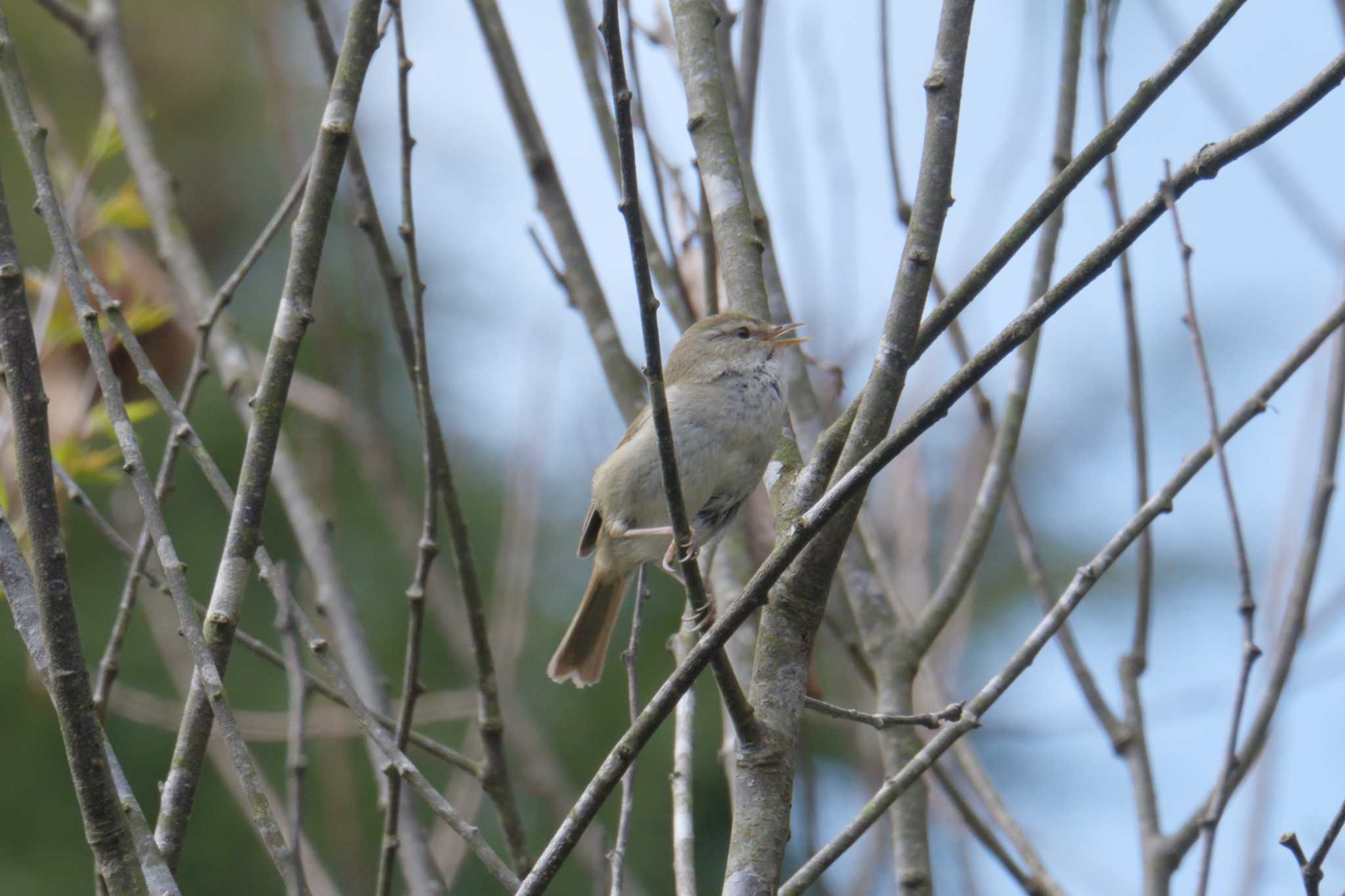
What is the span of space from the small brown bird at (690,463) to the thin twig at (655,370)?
1187 millimetres

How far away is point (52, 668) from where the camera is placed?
1.82 metres

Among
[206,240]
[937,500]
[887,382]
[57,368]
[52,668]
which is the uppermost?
[206,240]

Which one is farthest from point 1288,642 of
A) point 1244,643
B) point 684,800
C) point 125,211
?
point 125,211

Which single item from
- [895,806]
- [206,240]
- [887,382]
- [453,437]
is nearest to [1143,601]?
[895,806]

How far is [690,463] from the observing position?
3.53 meters

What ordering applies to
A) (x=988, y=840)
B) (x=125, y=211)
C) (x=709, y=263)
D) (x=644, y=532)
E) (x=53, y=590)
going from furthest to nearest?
(x=125, y=211)
(x=709, y=263)
(x=644, y=532)
(x=988, y=840)
(x=53, y=590)

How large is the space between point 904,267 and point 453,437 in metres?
4.92

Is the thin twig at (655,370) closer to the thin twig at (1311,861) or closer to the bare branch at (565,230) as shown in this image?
Answer: the thin twig at (1311,861)

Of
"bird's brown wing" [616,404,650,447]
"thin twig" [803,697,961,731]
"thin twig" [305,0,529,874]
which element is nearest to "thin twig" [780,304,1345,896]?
"thin twig" [803,697,961,731]

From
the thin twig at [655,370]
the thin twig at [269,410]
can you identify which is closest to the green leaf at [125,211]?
the thin twig at [269,410]

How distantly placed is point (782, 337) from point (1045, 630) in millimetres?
1614

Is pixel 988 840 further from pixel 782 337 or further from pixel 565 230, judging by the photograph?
pixel 565 230

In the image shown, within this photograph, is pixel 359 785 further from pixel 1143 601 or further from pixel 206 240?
pixel 1143 601

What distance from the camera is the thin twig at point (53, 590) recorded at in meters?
1.80
